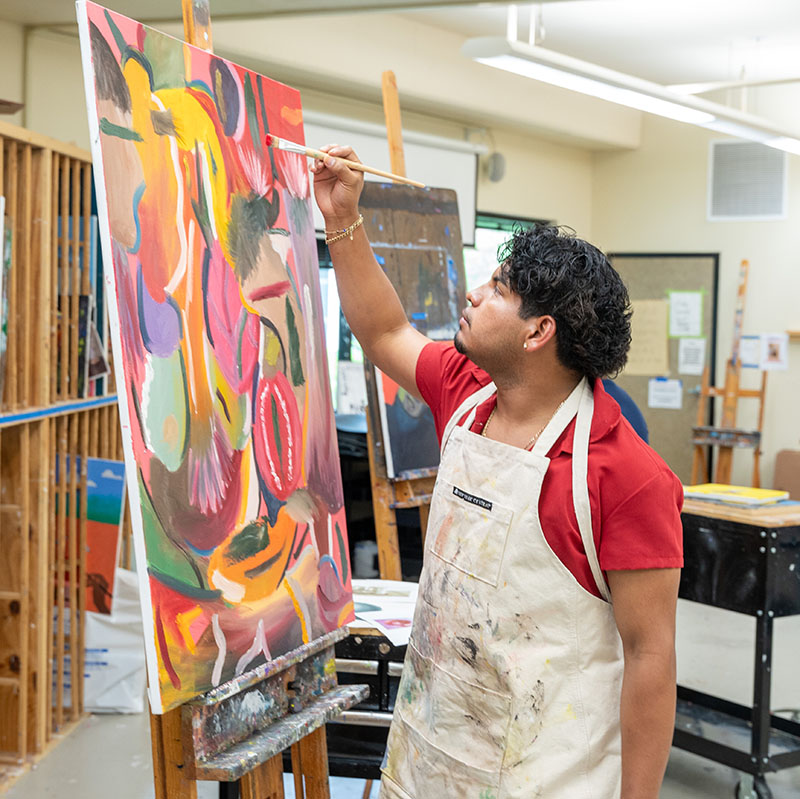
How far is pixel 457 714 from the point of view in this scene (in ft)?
4.91

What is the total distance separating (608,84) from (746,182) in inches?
134

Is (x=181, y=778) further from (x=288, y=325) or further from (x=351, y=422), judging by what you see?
(x=351, y=422)

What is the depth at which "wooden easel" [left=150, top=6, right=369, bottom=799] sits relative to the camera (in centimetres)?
138

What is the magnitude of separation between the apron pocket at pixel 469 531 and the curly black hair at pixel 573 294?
9.8 inches

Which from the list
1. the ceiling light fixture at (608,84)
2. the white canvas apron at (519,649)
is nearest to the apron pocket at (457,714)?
the white canvas apron at (519,649)

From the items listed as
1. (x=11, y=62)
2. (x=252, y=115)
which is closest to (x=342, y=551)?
(x=252, y=115)

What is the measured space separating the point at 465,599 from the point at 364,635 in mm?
752

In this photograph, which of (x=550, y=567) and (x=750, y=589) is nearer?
(x=550, y=567)

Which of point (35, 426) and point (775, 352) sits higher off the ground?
point (775, 352)

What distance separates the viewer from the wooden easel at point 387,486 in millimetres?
2818

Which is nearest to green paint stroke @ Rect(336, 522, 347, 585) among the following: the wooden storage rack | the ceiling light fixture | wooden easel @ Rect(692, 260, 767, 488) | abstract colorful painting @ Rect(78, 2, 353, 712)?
abstract colorful painting @ Rect(78, 2, 353, 712)

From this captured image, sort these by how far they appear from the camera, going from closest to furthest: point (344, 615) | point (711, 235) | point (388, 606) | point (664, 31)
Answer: point (344, 615), point (388, 606), point (664, 31), point (711, 235)

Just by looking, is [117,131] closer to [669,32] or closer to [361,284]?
[361,284]

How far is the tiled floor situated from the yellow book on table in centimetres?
90
